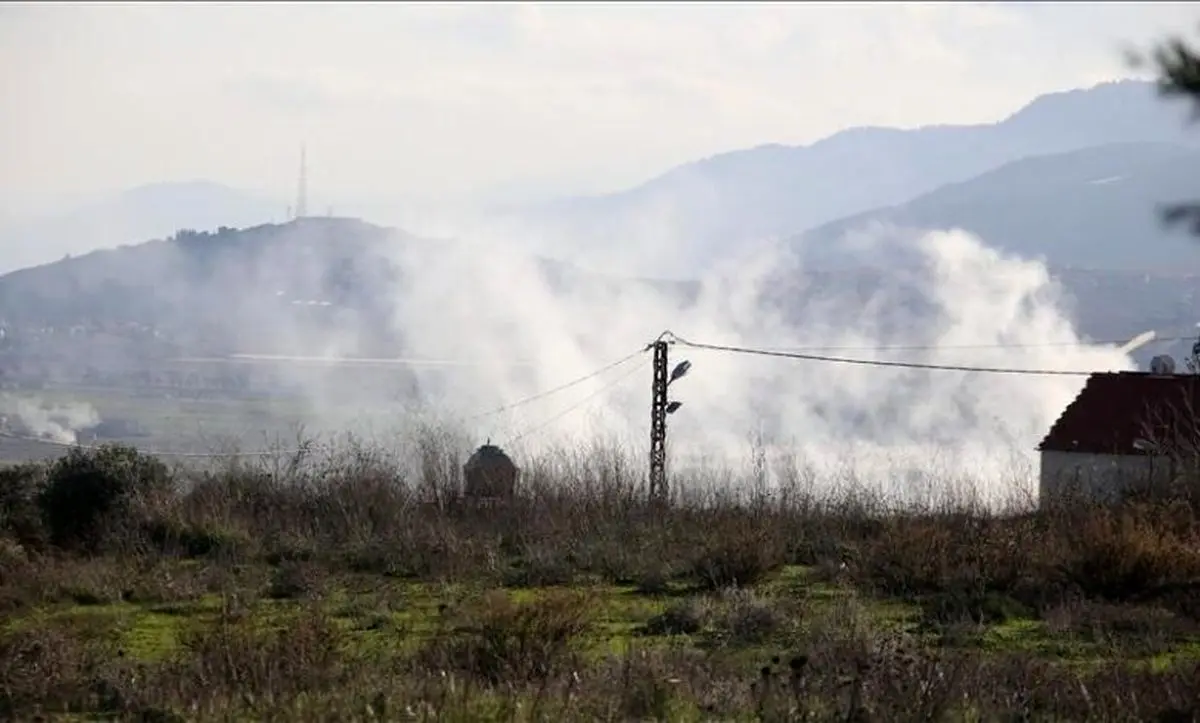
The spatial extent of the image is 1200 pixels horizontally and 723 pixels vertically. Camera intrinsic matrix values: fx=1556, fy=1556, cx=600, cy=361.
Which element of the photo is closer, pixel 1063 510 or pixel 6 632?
pixel 6 632

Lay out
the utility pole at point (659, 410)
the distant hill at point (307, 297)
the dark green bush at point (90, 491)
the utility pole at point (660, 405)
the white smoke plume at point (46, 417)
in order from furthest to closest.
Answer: the distant hill at point (307, 297) → the white smoke plume at point (46, 417) → the utility pole at point (660, 405) → the utility pole at point (659, 410) → the dark green bush at point (90, 491)

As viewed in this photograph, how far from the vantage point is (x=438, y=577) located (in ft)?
49.5

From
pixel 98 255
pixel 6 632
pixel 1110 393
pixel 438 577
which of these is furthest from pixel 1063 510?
pixel 98 255

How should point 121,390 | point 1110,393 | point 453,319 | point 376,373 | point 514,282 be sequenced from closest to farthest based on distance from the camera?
point 1110,393
point 121,390
point 376,373
point 453,319
point 514,282

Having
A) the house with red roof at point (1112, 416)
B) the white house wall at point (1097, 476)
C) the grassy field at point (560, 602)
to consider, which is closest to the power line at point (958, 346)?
the house with red roof at point (1112, 416)

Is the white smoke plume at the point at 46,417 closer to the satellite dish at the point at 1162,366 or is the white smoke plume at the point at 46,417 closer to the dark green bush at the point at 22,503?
the dark green bush at the point at 22,503

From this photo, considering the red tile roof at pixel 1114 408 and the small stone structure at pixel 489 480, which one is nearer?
the small stone structure at pixel 489 480

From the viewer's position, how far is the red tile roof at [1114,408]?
147 feet

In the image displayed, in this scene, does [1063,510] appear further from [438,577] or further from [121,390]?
[121,390]

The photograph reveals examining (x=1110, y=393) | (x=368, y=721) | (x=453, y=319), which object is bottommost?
(x=368, y=721)

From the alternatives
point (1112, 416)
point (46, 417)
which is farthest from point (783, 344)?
point (1112, 416)

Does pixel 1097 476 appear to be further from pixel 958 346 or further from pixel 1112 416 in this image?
pixel 958 346

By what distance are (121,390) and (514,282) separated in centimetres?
4082

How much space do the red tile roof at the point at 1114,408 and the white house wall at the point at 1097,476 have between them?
0.35 metres
